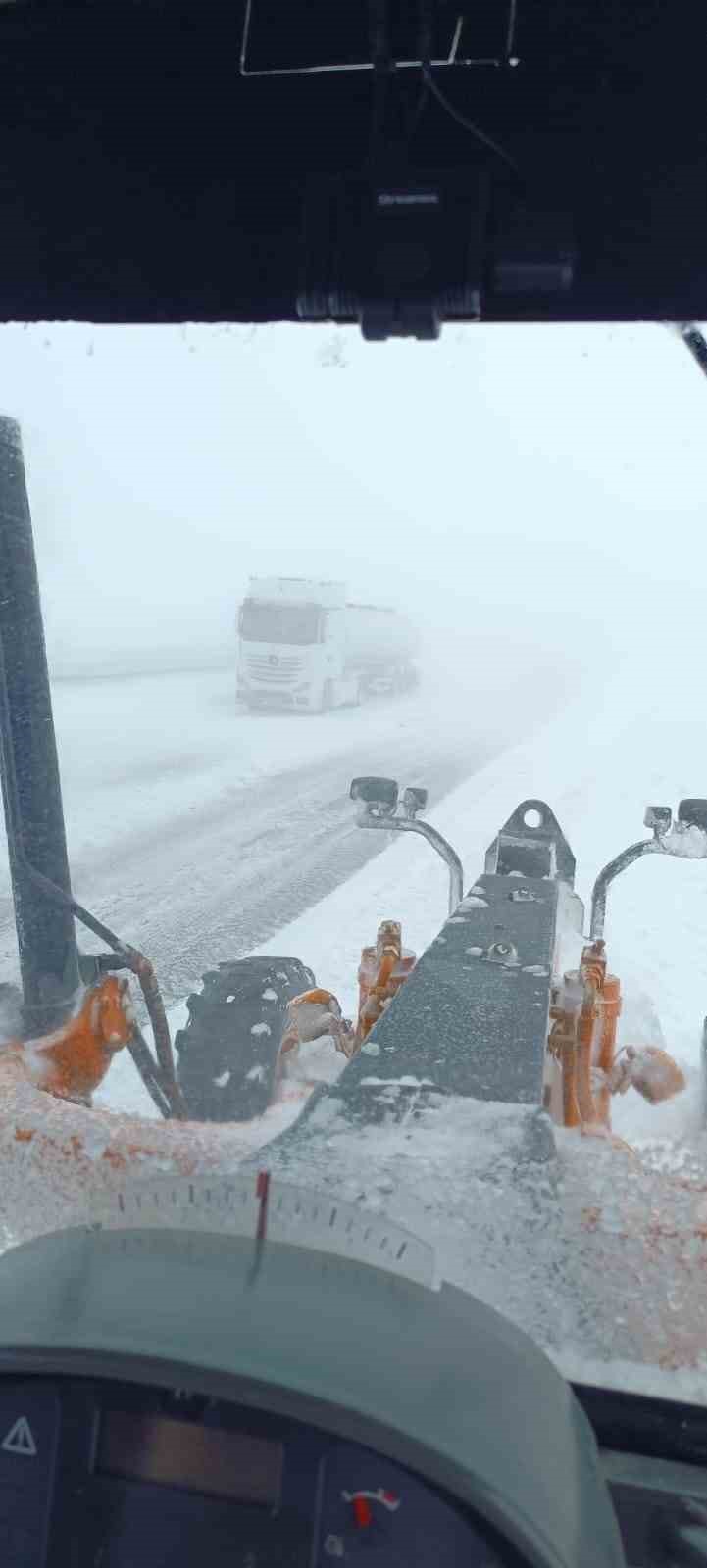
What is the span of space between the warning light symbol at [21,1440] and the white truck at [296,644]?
57.6 ft

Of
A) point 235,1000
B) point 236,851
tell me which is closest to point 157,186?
point 235,1000

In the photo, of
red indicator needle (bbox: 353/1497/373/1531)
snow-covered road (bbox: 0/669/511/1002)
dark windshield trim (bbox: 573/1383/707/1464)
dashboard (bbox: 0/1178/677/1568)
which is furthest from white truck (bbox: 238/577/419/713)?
red indicator needle (bbox: 353/1497/373/1531)

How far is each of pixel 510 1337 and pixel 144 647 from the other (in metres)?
26.9

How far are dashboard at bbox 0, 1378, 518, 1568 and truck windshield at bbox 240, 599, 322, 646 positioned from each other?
17.6 m

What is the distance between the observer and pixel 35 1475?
1.05 metres

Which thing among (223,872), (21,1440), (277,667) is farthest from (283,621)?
(21,1440)

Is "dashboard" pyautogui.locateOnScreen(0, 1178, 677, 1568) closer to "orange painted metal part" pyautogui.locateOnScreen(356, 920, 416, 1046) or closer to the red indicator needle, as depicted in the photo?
the red indicator needle

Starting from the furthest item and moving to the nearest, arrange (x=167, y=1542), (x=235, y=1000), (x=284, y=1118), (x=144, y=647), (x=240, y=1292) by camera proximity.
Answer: (x=144, y=647)
(x=235, y=1000)
(x=284, y=1118)
(x=240, y=1292)
(x=167, y=1542)

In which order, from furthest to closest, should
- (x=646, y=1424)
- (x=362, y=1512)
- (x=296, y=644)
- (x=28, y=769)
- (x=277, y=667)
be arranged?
(x=277, y=667) < (x=296, y=644) < (x=28, y=769) < (x=646, y=1424) < (x=362, y=1512)

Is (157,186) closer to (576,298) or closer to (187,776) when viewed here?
(576,298)

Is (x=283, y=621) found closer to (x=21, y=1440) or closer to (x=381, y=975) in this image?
(x=381, y=975)

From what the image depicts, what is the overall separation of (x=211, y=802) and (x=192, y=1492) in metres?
11.1

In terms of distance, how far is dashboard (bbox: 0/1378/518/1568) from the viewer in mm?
983

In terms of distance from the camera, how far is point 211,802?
12.0 m
